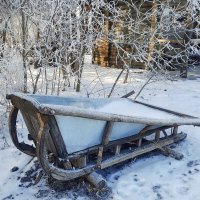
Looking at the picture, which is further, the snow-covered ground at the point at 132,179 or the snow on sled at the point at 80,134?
the snow-covered ground at the point at 132,179

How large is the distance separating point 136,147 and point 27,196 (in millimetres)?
→ 1570

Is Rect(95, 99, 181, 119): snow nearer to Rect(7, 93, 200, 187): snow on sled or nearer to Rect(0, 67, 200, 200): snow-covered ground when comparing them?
Rect(7, 93, 200, 187): snow on sled

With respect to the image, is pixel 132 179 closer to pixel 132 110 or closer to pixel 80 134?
pixel 80 134

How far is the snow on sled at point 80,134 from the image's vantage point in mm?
3385

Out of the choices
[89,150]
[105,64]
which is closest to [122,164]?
[89,150]

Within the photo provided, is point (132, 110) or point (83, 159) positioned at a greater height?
point (132, 110)

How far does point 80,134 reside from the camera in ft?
12.3

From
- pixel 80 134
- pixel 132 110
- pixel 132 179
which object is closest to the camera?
pixel 80 134

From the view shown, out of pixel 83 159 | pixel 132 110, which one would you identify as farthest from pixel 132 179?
pixel 132 110

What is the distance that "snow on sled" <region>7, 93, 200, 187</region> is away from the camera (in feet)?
11.1

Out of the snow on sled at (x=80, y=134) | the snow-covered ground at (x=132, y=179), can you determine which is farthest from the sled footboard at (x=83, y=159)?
the snow-covered ground at (x=132, y=179)

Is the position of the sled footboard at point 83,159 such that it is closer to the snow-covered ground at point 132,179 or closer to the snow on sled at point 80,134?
the snow on sled at point 80,134

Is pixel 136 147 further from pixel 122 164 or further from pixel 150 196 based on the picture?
pixel 150 196

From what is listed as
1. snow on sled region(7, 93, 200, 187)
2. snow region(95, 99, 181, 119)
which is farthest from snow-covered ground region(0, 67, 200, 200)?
snow region(95, 99, 181, 119)
